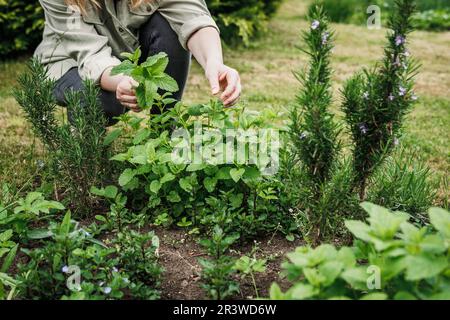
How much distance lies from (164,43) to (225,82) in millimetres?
632

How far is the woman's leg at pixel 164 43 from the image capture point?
276 centimetres

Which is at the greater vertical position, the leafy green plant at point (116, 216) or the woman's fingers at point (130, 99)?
the woman's fingers at point (130, 99)

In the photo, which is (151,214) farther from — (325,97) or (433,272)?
(433,272)

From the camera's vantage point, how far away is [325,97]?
1.75 metres

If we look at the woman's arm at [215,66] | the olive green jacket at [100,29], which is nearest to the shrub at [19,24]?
the olive green jacket at [100,29]

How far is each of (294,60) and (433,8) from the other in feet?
9.84

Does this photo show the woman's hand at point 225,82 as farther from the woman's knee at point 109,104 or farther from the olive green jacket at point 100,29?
the woman's knee at point 109,104

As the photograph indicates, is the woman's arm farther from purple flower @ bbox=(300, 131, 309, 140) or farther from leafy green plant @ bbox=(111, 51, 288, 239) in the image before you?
purple flower @ bbox=(300, 131, 309, 140)

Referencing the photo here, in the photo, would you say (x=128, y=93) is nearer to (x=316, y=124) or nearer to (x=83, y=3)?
(x=83, y=3)

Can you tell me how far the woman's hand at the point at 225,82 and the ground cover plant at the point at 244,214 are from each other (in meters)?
0.09

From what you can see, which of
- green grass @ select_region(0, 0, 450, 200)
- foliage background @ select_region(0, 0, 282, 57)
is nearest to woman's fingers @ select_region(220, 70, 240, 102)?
green grass @ select_region(0, 0, 450, 200)

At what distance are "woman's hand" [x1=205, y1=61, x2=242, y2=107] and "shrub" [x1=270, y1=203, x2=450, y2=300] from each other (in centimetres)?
78

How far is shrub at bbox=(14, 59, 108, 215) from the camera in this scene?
2.21 metres
